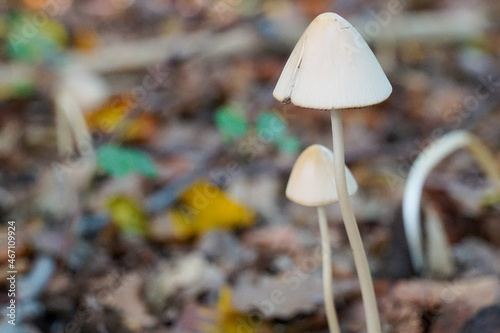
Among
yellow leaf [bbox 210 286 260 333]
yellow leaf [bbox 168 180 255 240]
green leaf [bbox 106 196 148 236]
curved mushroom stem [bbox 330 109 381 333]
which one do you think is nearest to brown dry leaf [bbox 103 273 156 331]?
yellow leaf [bbox 210 286 260 333]

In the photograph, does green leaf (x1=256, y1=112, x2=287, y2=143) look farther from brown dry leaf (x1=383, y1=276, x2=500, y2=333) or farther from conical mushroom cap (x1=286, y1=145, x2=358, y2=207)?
conical mushroom cap (x1=286, y1=145, x2=358, y2=207)

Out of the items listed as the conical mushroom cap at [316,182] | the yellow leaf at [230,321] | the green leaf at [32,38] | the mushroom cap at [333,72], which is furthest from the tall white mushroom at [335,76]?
the green leaf at [32,38]

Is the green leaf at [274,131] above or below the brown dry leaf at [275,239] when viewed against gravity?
above

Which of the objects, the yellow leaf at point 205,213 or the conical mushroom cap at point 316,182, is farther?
the yellow leaf at point 205,213

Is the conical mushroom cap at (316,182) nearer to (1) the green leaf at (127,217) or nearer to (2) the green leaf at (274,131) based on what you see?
(1) the green leaf at (127,217)

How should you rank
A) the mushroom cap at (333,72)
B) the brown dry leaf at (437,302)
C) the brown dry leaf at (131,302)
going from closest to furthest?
1. the mushroom cap at (333,72)
2. the brown dry leaf at (437,302)
3. the brown dry leaf at (131,302)

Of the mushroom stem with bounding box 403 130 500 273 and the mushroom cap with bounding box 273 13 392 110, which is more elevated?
the mushroom cap with bounding box 273 13 392 110

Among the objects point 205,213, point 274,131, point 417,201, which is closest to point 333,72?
point 417,201
